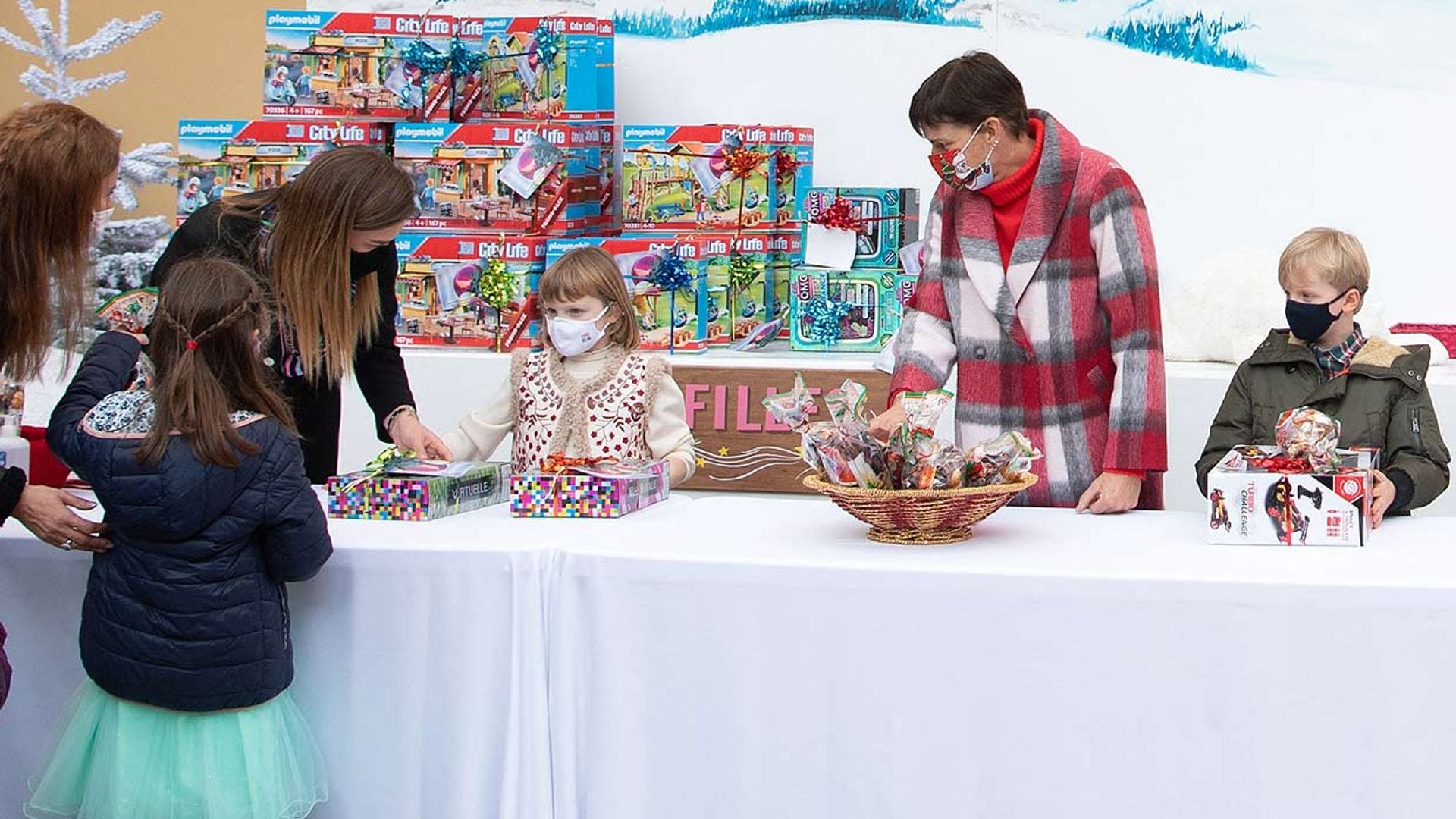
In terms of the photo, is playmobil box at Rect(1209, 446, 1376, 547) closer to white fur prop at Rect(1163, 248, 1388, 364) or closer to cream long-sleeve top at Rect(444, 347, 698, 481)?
cream long-sleeve top at Rect(444, 347, 698, 481)

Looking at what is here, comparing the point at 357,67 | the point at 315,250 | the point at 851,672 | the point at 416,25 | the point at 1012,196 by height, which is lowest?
the point at 851,672

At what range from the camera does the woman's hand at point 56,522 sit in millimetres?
2398

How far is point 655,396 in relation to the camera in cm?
316

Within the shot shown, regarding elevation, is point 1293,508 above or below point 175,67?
below

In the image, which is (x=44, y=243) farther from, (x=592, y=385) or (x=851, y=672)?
(x=851, y=672)

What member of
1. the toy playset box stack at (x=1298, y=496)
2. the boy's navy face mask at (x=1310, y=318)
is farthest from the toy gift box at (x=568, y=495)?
the boy's navy face mask at (x=1310, y=318)

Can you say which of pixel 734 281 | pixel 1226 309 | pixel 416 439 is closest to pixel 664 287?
pixel 734 281

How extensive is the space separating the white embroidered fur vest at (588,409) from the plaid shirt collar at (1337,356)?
122cm

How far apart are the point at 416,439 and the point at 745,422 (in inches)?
51.6

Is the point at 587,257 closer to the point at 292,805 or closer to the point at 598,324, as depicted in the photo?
the point at 598,324

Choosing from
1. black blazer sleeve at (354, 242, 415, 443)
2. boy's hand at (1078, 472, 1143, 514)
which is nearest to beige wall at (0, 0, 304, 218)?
black blazer sleeve at (354, 242, 415, 443)

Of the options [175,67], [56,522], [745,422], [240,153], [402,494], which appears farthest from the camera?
[175,67]

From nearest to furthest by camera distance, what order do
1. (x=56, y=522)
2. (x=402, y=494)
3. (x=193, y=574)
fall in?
(x=193, y=574) < (x=56, y=522) < (x=402, y=494)

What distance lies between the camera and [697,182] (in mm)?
4438
